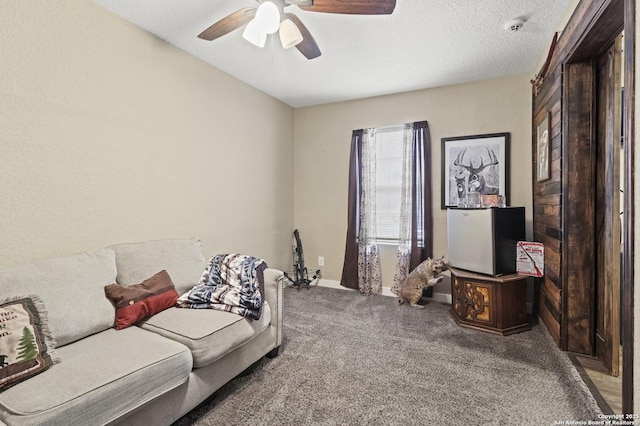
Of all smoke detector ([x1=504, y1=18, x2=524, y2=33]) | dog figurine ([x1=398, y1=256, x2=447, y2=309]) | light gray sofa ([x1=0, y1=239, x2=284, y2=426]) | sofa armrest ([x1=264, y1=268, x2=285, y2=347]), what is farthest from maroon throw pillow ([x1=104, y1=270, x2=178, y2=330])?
smoke detector ([x1=504, y1=18, x2=524, y2=33])

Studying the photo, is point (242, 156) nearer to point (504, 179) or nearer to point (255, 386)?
point (255, 386)

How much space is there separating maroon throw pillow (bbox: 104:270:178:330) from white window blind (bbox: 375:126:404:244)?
2.64 metres

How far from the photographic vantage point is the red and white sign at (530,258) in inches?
105

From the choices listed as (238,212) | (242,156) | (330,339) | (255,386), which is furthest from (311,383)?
(242,156)

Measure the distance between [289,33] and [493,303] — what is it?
2.67 meters

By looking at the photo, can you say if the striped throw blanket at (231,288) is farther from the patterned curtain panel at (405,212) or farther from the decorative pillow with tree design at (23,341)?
the patterned curtain panel at (405,212)

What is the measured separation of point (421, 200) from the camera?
A: 3.69 meters

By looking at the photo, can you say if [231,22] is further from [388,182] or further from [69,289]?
[388,182]

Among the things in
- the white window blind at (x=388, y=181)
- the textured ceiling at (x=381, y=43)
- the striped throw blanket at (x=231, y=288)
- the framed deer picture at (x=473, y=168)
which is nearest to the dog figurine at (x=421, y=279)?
the white window blind at (x=388, y=181)

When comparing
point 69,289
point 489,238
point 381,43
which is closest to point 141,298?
point 69,289

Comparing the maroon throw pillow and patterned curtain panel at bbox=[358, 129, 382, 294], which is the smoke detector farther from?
the maroon throw pillow

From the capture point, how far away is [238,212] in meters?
3.43

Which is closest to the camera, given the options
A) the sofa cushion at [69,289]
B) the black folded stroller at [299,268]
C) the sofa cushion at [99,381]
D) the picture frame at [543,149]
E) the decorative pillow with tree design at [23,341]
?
the sofa cushion at [99,381]

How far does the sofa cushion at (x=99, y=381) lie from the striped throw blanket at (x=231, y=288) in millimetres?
418
